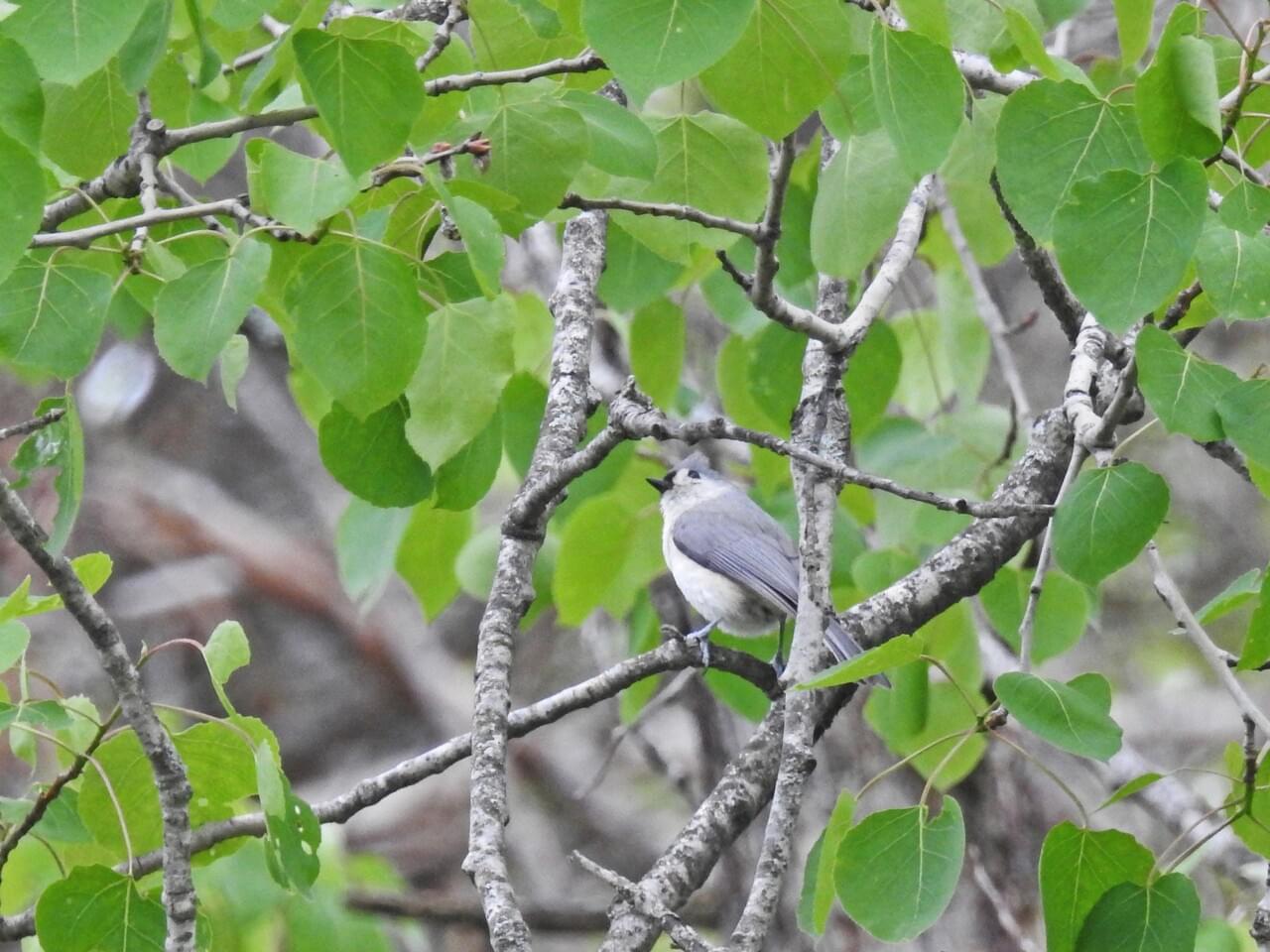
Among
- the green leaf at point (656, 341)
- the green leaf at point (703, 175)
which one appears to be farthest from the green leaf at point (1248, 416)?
the green leaf at point (656, 341)

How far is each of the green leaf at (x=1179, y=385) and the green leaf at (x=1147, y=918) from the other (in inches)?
22.7

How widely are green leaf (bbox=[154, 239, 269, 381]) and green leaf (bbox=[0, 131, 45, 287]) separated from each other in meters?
0.18

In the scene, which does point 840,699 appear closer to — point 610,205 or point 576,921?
point 610,205

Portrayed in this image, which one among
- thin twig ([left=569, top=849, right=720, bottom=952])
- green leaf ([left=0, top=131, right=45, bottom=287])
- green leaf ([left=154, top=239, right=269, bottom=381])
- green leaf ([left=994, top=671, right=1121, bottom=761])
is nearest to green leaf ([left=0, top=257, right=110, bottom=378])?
green leaf ([left=154, top=239, right=269, bottom=381])

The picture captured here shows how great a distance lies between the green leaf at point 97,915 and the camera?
1.97m

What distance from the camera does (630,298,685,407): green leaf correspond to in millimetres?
3254

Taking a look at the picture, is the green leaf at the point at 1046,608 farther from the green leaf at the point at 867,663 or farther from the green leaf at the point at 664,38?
the green leaf at the point at 664,38

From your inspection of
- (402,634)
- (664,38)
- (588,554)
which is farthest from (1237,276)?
(402,634)

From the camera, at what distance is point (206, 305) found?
1588mm

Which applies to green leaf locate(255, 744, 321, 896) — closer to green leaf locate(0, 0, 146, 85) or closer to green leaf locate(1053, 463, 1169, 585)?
green leaf locate(0, 0, 146, 85)

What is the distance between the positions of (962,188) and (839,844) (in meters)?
1.65

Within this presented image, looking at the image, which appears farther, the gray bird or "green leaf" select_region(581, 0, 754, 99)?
the gray bird

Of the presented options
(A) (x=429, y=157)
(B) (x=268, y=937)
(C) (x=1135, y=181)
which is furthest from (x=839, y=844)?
(B) (x=268, y=937)

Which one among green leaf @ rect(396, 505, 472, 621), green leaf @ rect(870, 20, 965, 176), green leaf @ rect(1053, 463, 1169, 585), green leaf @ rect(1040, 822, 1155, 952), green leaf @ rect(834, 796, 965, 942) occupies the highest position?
green leaf @ rect(870, 20, 965, 176)
